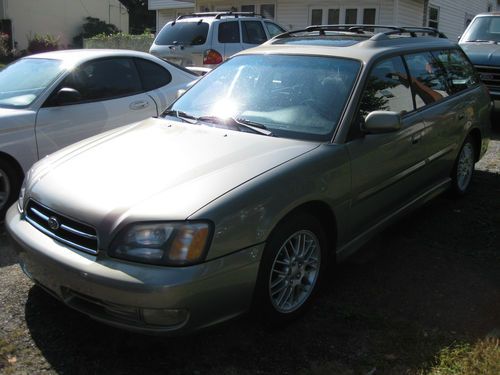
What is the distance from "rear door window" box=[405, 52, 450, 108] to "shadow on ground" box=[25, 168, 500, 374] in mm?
1337

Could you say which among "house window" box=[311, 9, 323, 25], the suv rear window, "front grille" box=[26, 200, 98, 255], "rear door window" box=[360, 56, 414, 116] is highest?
"house window" box=[311, 9, 323, 25]

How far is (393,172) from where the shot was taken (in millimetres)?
3982

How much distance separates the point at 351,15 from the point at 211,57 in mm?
10221

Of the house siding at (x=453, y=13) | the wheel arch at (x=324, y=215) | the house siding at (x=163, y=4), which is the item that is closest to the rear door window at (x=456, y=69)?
the wheel arch at (x=324, y=215)

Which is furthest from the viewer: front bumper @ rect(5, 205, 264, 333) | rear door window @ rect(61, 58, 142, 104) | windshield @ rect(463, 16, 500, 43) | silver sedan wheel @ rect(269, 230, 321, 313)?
windshield @ rect(463, 16, 500, 43)

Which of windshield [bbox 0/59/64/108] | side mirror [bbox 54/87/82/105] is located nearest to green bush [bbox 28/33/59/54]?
windshield [bbox 0/59/64/108]

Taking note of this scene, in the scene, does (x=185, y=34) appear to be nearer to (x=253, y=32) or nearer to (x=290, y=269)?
(x=253, y=32)

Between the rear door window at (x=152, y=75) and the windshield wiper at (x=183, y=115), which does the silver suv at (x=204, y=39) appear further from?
the windshield wiper at (x=183, y=115)

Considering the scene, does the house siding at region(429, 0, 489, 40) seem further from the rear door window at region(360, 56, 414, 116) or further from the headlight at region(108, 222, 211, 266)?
the headlight at region(108, 222, 211, 266)

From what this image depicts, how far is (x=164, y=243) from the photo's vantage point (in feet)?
8.65

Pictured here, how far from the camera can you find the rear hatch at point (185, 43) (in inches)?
433

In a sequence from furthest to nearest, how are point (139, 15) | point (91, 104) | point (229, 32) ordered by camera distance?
point (139, 15) < point (229, 32) < point (91, 104)

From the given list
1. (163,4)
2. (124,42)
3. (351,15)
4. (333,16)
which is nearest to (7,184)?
(351,15)

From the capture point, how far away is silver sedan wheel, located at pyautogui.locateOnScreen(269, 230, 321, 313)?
3114mm
